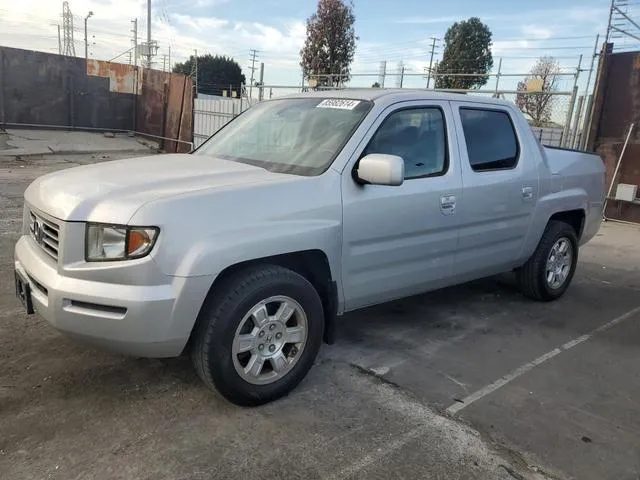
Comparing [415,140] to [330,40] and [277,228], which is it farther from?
[330,40]

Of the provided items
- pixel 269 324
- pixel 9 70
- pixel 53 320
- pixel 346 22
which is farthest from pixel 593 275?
pixel 346 22

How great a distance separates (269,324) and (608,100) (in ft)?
30.8

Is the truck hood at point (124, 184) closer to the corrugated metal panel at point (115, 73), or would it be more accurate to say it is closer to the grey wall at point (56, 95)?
the grey wall at point (56, 95)

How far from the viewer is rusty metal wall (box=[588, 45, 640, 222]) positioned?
9.90m

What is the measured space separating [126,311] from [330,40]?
30.4 m

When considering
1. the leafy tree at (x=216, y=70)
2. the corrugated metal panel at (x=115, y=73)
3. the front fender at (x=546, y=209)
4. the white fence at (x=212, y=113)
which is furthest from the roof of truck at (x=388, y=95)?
the leafy tree at (x=216, y=70)

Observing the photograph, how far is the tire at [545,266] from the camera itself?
17.3ft

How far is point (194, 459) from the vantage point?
2748 mm

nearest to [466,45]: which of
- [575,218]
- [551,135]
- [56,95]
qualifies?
[56,95]

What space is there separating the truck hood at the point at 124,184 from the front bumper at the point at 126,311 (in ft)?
1.12

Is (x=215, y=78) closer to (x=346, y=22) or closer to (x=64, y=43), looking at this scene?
(x=64, y=43)

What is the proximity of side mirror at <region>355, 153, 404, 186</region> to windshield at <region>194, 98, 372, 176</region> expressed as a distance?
246mm

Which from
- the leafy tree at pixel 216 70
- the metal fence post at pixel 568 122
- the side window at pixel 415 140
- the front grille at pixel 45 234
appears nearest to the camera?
the front grille at pixel 45 234

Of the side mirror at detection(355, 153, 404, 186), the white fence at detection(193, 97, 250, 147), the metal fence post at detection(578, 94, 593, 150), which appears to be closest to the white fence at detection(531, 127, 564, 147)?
the metal fence post at detection(578, 94, 593, 150)
